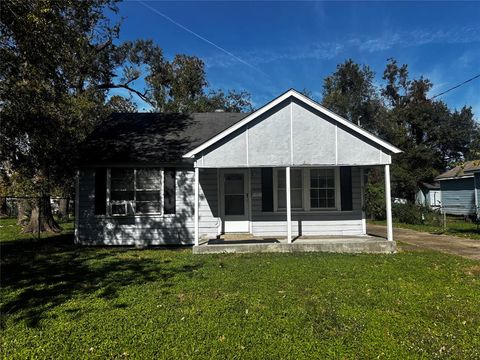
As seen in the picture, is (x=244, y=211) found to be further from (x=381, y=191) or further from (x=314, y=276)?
(x=381, y=191)

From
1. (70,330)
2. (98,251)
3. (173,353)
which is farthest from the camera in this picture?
(98,251)

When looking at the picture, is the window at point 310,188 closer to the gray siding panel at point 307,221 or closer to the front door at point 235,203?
the gray siding panel at point 307,221

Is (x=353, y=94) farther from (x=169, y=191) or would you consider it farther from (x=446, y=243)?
(x=169, y=191)

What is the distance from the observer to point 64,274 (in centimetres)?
738

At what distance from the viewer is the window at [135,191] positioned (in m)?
11.5

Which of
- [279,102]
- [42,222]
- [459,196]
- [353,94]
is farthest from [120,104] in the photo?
[353,94]

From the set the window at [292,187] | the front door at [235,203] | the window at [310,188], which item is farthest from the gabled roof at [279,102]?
the window at [292,187]

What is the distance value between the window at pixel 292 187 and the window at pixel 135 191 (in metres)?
4.07

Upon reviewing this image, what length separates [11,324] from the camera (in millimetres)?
4613

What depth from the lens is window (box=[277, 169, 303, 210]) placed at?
11.6 meters

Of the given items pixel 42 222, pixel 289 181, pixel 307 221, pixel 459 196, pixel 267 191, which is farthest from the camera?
pixel 459 196

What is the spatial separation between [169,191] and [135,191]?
1.14 meters

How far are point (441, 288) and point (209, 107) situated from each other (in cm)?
2961

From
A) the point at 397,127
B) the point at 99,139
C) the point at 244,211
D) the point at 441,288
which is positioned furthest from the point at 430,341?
the point at 397,127
